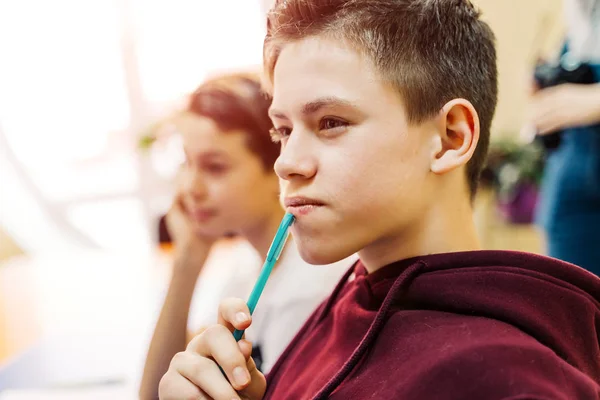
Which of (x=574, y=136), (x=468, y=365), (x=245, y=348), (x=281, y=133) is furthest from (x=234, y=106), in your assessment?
(x=574, y=136)

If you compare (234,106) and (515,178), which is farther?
(515,178)

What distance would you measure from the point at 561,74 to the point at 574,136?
0.12 metres

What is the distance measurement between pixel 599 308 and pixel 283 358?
0.29 metres

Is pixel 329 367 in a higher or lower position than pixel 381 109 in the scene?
lower

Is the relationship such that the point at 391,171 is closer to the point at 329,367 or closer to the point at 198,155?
the point at 329,367

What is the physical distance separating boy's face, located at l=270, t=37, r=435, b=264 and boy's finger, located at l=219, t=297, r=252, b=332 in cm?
7

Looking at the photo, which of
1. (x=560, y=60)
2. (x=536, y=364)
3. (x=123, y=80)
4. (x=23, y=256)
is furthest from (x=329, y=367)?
(x=23, y=256)

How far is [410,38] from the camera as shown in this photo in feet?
1.62

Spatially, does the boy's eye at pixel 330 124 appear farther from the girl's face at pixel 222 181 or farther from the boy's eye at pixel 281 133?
the girl's face at pixel 222 181

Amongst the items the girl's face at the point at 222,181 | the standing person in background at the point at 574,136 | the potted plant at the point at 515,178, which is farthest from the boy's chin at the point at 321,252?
the potted plant at the point at 515,178

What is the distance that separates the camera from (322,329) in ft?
1.98

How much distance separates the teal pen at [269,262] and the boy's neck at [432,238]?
0.08 metres

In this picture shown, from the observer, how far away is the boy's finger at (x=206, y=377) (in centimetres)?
48

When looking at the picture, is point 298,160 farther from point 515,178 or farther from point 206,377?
point 515,178
